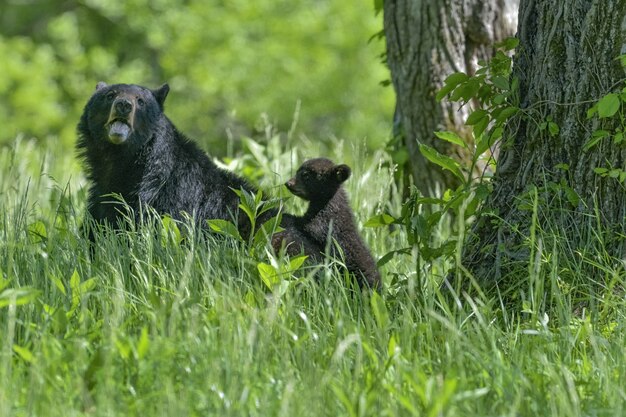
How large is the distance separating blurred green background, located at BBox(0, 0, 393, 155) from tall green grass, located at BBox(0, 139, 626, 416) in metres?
18.6

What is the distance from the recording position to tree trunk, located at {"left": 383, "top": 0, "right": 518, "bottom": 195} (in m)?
7.14

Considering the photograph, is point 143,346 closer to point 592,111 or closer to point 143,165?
point 592,111

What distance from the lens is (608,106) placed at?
4.29m

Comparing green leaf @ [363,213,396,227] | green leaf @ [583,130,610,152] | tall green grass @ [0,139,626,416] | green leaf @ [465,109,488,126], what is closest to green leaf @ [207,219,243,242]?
tall green grass @ [0,139,626,416]

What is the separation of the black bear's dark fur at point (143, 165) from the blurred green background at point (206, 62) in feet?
55.4

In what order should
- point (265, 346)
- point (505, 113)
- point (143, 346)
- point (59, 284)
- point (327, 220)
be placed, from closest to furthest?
point (143, 346)
point (265, 346)
point (59, 284)
point (505, 113)
point (327, 220)

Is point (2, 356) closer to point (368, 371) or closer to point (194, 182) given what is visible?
point (368, 371)

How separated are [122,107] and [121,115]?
5 centimetres

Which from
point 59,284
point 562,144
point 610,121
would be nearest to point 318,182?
point 562,144

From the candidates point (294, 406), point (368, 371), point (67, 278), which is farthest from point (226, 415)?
point (67, 278)

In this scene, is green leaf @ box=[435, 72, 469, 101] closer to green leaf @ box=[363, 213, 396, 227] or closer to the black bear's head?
green leaf @ box=[363, 213, 396, 227]

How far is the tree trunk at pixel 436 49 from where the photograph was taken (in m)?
7.14

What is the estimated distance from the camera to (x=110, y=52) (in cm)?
2523

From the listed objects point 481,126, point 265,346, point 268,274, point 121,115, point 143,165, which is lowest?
point 265,346
